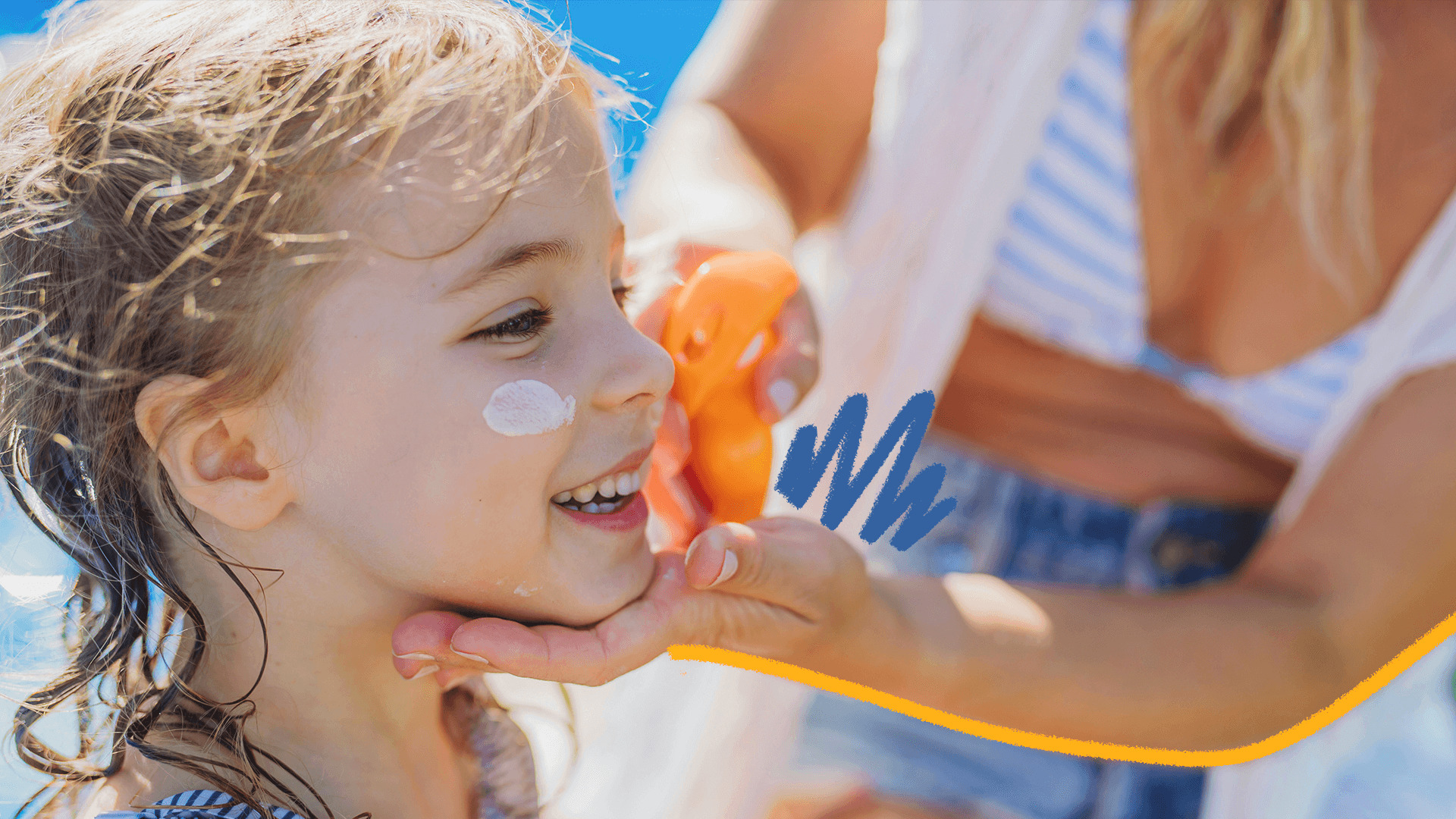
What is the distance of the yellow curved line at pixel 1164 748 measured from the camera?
1.20 metres

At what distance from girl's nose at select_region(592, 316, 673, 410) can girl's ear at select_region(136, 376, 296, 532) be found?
266 mm

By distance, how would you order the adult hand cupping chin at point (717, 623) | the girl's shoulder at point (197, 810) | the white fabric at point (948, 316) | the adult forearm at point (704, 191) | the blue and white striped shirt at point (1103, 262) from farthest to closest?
the blue and white striped shirt at point (1103, 262) → the white fabric at point (948, 316) → the adult forearm at point (704, 191) → the adult hand cupping chin at point (717, 623) → the girl's shoulder at point (197, 810)

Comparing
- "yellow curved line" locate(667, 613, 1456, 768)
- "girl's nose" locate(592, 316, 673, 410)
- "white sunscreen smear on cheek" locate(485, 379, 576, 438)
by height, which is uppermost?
"girl's nose" locate(592, 316, 673, 410)

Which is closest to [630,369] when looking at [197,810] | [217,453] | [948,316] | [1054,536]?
[217,453]

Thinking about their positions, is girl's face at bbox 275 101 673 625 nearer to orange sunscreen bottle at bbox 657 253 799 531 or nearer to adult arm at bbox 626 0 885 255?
orange sunscreen bottle at bbox 657 253 799 531

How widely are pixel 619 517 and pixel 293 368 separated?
300 millimetres

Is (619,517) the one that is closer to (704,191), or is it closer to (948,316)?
(704,191)

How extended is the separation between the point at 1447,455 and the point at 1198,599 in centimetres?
33

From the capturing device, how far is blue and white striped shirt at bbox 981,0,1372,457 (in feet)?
4.57

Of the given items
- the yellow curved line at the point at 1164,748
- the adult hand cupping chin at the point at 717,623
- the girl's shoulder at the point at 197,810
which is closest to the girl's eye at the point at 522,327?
the adult hand cupping chin at the point at 717,623

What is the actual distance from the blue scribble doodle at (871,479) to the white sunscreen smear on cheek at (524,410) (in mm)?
323

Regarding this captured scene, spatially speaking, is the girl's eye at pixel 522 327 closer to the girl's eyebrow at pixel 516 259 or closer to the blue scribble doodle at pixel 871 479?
the girl's eyebrow at pixel 516 259

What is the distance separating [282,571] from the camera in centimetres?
83


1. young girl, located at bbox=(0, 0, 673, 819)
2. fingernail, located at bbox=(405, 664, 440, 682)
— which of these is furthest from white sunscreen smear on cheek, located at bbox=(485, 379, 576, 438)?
fingernail, located at bbox=(405, 664, 440, 682)
